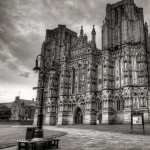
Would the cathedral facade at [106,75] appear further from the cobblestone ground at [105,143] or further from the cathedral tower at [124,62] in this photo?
the cobblestone ground at [105,143]

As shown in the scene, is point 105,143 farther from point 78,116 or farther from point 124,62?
point 78,116

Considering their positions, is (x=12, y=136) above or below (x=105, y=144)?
below

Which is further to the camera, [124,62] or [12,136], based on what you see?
[124,62]

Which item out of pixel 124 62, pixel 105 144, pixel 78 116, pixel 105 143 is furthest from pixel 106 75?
pixel 105 144

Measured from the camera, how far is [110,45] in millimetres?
53781

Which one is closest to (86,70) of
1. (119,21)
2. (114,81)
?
(114,81)

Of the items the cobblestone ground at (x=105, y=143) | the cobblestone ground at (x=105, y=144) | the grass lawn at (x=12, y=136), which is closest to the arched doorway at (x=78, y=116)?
the grass lawn at (x=12, y=136)

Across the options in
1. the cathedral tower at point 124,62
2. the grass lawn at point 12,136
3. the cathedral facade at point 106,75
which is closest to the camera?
the grass lawn at point 12,136

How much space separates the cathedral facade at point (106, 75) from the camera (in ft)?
151

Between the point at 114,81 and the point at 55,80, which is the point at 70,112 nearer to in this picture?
the point at 55,80

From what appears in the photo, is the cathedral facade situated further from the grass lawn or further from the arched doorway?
the grass lawn

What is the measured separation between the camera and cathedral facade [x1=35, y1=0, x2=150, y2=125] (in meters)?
45.9

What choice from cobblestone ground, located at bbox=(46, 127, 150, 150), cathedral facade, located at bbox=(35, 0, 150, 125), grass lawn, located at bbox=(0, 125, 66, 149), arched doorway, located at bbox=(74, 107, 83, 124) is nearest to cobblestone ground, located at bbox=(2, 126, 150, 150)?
cobblestone ground, located at bbox=(46, 127, 150, 150)

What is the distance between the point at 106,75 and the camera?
49000mm
